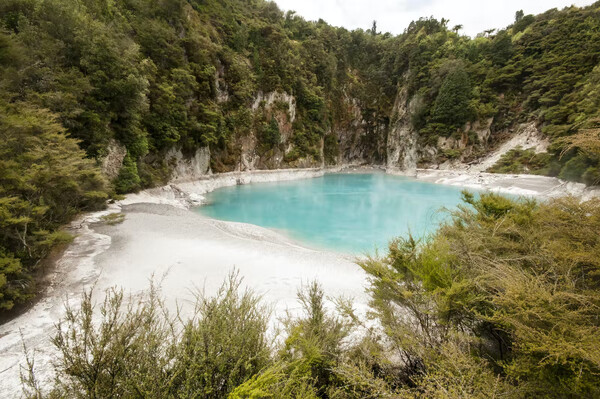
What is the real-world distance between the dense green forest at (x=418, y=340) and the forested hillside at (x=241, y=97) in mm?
1784

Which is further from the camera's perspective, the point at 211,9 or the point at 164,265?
the point at 211,9

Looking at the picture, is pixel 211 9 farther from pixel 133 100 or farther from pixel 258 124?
pixel 133 100

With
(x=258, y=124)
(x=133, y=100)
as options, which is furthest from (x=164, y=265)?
(x=258, y=124)

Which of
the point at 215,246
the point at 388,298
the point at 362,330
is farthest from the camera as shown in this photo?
the point at 215,246

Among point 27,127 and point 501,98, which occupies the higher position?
point 501,98

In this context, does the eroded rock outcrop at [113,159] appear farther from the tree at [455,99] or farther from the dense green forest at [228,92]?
the tree at [455,99]

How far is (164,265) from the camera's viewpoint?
859cm

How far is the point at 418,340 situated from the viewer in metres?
3.95

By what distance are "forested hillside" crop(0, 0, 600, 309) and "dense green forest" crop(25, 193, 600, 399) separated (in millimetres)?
1784

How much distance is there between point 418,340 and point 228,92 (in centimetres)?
3575

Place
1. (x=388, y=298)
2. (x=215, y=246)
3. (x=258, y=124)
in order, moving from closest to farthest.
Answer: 1. (x=388, y=298)
2. (x=215, y=246)
3. (x=258, y=124)

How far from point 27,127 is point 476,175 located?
43.6 meters

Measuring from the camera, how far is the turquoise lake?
15.0 meters

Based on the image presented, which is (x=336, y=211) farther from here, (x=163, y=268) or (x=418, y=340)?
(x=418, y=340)
